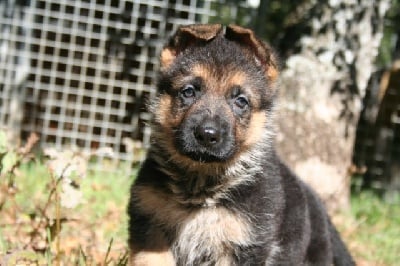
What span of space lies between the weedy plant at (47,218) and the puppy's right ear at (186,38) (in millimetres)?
808

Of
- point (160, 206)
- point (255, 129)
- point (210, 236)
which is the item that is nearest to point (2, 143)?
point (160, 206)

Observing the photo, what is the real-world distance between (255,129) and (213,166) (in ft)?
1.22

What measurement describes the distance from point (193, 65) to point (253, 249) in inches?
45.4

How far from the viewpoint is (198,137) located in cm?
457

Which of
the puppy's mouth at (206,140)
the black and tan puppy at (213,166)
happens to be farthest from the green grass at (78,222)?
the puppy's mouth at (206,140)

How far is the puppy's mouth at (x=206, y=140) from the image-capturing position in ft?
15.0

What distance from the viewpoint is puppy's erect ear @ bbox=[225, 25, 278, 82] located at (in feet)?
16.2

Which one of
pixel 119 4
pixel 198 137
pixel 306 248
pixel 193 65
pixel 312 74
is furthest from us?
pixel 119 4

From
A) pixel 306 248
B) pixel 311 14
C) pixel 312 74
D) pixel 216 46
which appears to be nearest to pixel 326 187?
pixel 312 74

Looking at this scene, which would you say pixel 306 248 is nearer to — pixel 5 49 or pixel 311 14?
pixel 311 14

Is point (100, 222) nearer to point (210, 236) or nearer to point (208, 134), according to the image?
point (210, 236)

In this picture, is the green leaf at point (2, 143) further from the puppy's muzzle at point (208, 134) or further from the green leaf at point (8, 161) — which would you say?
the puppy's muzzle at point (208, 134)

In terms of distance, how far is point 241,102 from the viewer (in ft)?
16.1

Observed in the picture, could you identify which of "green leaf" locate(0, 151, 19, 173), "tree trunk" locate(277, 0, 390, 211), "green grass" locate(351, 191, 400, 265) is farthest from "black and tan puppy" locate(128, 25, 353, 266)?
"tree trunk" locate(277, 0, 390, 211)
